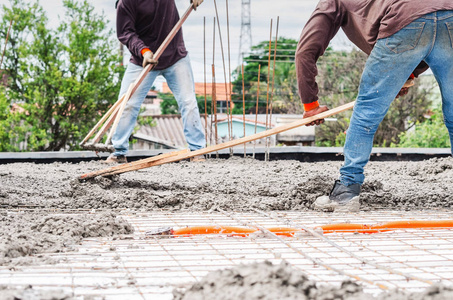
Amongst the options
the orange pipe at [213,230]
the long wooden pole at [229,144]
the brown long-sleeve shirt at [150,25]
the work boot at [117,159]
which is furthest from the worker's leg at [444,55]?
the work boot at [117,159]

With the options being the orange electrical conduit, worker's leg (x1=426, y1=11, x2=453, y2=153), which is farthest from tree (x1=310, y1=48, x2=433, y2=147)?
the orange electrical conduit

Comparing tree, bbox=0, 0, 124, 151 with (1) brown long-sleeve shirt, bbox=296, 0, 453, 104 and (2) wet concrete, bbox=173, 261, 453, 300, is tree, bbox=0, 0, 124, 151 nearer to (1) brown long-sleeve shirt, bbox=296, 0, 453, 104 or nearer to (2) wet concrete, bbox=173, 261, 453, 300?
(1) brown long-sleeve shirt, bbox=296, 0, 453, 104

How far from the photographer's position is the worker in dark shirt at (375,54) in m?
2.41

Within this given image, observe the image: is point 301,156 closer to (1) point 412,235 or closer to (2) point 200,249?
(1) point 412,235

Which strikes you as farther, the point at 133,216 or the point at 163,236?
the point at 133,216

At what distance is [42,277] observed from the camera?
4.77ft

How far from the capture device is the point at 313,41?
8.75 feet

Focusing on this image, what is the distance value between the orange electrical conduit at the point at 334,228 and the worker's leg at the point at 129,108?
8.52 ft

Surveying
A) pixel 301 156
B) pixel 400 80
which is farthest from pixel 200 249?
pixel 301 156

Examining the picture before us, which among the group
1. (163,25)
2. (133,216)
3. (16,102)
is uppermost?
(163,25)

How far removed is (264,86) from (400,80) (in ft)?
73.0

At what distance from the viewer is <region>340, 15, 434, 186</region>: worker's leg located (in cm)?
242

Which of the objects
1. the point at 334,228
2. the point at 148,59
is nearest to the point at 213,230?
the point at 334,228

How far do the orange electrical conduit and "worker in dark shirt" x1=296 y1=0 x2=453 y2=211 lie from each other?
0.44 metres
